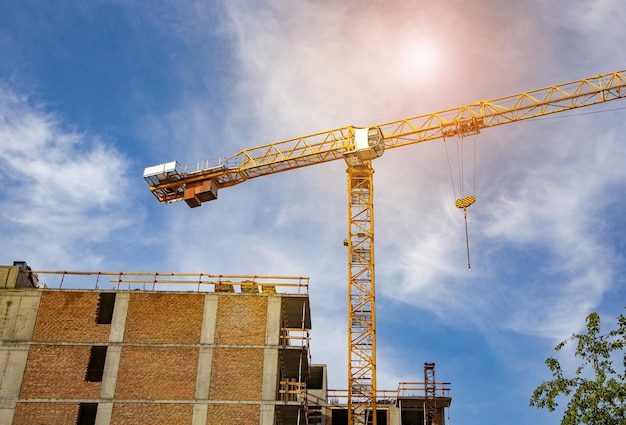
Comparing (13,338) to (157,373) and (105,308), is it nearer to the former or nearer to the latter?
(105,308)

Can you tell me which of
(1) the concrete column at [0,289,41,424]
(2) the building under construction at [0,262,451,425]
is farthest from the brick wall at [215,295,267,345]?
(1) the concrete column at [0,289,41,424]

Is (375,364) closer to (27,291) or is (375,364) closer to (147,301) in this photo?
(147,301)

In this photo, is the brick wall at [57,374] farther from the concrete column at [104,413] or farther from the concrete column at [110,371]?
the concrete column at [104,413]

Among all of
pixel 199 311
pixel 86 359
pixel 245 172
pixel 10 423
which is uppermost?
pixel 245 172

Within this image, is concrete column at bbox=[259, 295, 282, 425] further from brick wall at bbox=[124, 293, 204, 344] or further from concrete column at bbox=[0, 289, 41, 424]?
concrete column at bbox=[0, 289, 41, 424]

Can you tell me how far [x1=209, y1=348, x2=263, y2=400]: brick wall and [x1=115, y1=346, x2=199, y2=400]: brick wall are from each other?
1339 mm

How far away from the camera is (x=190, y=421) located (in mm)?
44062

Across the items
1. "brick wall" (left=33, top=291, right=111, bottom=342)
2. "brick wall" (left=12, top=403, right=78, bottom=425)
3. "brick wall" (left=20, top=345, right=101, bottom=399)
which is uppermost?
"brick wall" (left=33, top=291, right=111, bottom=342)

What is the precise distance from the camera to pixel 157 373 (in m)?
45.3

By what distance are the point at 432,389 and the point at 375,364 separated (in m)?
5.95

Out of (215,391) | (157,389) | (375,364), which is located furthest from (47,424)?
(375,364)

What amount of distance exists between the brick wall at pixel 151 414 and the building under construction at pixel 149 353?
0.06m

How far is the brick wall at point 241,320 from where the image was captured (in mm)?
46344

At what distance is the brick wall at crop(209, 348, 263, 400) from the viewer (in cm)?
4484
